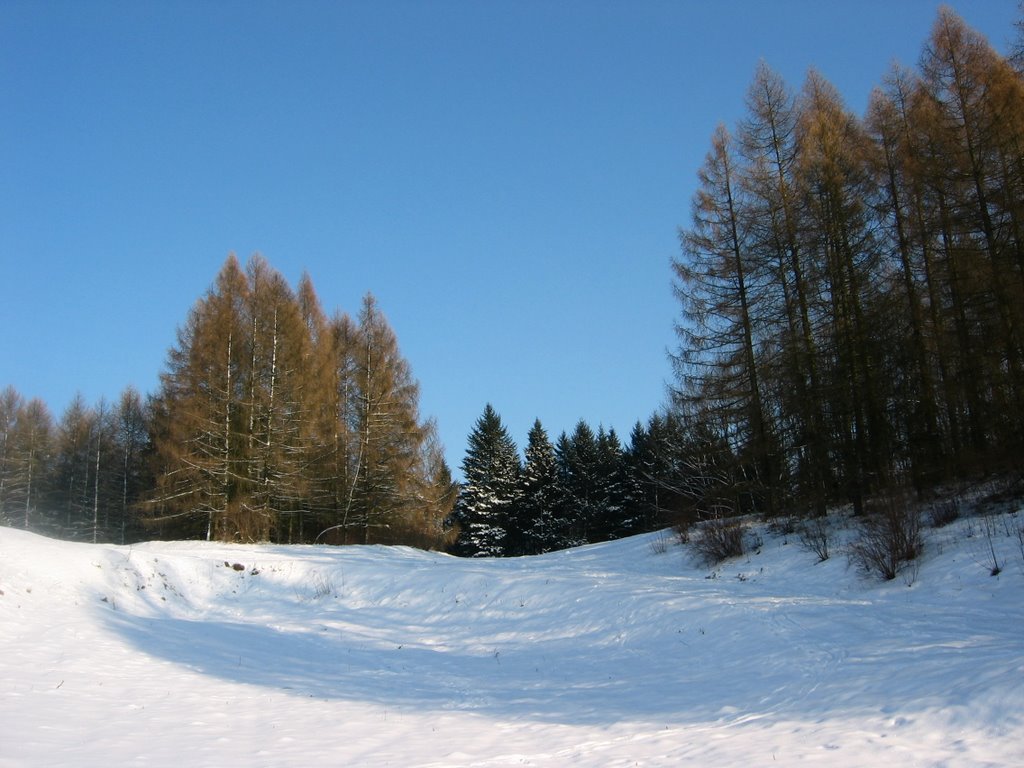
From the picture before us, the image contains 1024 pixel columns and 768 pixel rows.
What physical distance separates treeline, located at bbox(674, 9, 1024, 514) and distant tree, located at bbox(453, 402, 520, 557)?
26.0 m

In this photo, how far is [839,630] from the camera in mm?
10531

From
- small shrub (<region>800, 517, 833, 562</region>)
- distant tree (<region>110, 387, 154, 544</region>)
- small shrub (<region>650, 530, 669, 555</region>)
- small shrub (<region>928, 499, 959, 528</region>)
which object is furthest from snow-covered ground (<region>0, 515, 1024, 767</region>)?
distant tree (<region>110, 387, 154, 544</region>)

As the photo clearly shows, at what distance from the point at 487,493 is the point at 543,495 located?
4.46 meters

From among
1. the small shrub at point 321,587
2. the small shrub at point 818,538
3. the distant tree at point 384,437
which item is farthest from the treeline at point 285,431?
the small shrub at point 818,538

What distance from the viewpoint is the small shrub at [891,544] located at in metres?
13.2

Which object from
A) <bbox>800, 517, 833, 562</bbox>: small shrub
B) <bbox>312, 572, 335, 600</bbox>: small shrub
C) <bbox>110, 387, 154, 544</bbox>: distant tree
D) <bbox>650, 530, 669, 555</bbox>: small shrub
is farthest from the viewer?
<bbox>110, 387, 154, 544</bbox>: distant tree

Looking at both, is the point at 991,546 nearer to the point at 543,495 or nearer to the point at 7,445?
the point at 543,495

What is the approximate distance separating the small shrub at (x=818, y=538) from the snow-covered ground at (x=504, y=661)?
1.49 ft

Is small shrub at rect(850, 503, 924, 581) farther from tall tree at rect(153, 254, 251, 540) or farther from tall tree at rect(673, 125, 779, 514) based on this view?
tall tree at rect(153, 254, 251, 540)

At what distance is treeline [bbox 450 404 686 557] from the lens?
48469mm

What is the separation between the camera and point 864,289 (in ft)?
68.3

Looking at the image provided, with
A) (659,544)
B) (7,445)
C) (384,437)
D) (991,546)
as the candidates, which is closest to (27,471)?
(7,445)

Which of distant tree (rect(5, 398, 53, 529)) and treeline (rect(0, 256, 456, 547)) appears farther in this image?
distant tree (rect(5, 398, 53, 529))

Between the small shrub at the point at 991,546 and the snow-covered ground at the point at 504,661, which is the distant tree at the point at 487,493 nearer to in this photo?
the snow-covered ground at the point at 504,661
